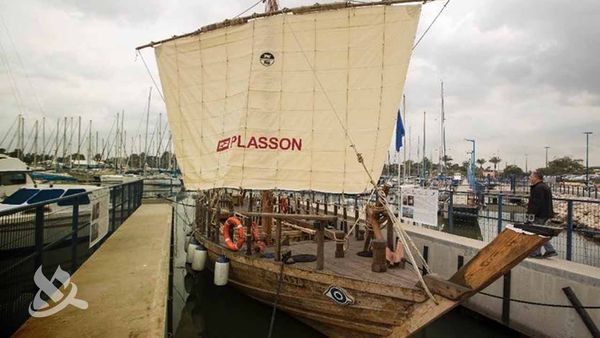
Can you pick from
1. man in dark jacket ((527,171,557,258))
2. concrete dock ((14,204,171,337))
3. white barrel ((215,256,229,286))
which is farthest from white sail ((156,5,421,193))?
man in dark jacket ((527,171,557,258))

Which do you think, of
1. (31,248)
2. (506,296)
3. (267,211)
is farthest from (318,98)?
(31,248)

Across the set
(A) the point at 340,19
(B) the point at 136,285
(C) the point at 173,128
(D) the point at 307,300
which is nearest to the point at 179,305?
(B) the point at 136,285

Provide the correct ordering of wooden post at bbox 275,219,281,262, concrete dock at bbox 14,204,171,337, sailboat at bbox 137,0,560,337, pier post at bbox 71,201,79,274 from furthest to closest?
sailboat at bbox 137,0,560,337 < wooden post at bbox 275,219,281,262 < pier post at bbox 71,201,79,274 < concrete dock at bbox 14,204,171,337

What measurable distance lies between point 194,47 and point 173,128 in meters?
2.92

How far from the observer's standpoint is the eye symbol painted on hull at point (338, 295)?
595 centimetres

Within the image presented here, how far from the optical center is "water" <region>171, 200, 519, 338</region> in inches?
302

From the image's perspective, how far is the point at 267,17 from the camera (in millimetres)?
10164

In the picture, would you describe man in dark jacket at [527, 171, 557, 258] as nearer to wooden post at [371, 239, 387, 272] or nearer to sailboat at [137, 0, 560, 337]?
sailboat at [137, 0, 560, 337]

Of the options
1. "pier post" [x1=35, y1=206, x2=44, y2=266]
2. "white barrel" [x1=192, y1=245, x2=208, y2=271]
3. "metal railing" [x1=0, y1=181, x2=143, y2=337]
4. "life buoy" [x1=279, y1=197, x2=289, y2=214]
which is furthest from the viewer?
"life buoy" [x1=279, y1=197, x2=289, y2=214]

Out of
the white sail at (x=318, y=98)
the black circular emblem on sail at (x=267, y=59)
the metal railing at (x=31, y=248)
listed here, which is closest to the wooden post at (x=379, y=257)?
the white sail at (x=318, y=98)

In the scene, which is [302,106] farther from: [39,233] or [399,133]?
[39,233]

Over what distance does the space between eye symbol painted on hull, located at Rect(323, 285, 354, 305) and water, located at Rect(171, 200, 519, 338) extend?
5.15ft

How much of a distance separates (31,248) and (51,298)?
106cm

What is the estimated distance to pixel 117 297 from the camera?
5617mm
